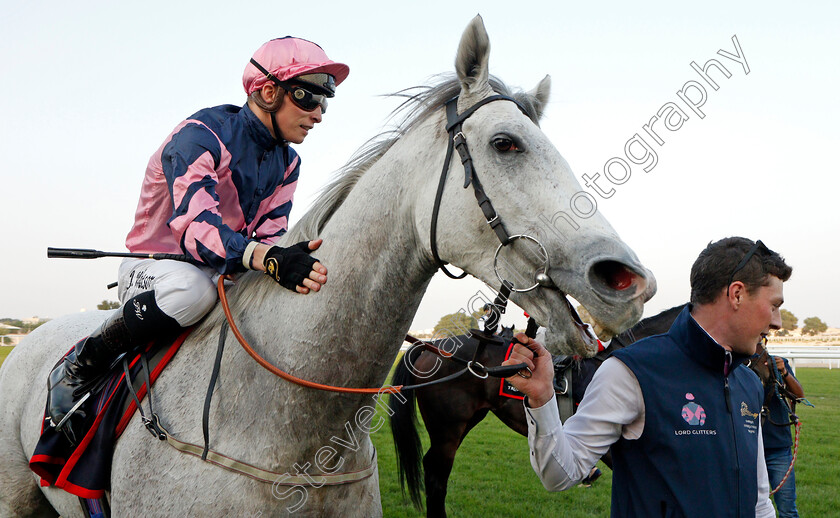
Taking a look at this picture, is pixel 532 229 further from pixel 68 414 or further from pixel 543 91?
pixel 68 414

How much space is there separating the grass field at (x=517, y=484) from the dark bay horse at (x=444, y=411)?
39cm

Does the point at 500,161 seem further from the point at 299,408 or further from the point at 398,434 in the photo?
the point at 398,434

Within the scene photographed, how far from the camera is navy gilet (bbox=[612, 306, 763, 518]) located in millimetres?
1949

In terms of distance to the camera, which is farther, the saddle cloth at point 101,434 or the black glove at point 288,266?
the saddle cloth at point 101,434

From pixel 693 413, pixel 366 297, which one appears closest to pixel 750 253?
pixel 693 413

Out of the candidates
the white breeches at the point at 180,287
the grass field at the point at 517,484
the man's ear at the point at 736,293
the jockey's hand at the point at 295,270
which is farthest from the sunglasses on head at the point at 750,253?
the grass field at the point at 517,484

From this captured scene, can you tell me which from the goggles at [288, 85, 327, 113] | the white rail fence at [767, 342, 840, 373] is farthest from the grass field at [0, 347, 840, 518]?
the goggles at [288, 85, 327, 113]

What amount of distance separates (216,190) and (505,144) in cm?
122

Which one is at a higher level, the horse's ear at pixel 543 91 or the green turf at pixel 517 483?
the horse's ear at pixel 543 91

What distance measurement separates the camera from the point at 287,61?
7.48 feet

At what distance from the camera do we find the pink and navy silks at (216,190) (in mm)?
2059

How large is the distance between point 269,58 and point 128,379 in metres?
1.34

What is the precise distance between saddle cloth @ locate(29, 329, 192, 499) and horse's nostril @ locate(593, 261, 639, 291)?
62.0 inches

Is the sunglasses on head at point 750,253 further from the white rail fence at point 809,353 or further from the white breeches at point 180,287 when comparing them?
the white rail fence at point 809,353
